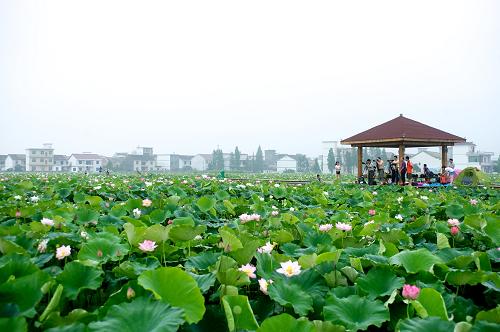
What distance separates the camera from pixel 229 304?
1.08 meters

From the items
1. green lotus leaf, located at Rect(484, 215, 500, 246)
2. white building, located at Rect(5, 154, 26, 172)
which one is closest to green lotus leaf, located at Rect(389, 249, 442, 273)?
green lotus leaf, located at Rect(484, 215, 500, 246)

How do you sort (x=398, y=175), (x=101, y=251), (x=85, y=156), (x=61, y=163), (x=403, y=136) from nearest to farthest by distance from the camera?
(x=101, y=251) < (x=403, y=136) < (x=398, y=175) < (x=61, y=163) < (x=85, y=156)

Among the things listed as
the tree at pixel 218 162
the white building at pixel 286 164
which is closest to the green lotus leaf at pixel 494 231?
the tree at pixel 218 162

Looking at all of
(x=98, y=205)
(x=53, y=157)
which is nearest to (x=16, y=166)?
(x=53, y=157)

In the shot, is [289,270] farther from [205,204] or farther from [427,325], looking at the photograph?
[205,204]

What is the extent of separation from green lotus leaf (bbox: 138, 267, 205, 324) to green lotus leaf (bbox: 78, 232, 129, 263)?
0.55m

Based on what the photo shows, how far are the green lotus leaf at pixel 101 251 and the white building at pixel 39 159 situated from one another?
80.8 meters

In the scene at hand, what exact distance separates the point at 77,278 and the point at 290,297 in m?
0.67

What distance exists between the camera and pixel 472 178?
41.4 ft

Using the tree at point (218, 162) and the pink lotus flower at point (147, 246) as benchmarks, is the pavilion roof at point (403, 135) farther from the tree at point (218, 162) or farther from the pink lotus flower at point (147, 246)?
the tree at point (218, 162)

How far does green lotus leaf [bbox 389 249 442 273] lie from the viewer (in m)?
1.47

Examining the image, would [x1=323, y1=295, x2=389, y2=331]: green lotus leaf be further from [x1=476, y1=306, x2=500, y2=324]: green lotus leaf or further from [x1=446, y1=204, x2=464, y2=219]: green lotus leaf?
[x1=446, y1=204, x2=464, y2=219]: green lotus leaf

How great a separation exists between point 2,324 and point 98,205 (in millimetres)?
2721

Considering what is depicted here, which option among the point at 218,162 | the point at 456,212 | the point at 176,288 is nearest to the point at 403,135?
the point at 456,212
